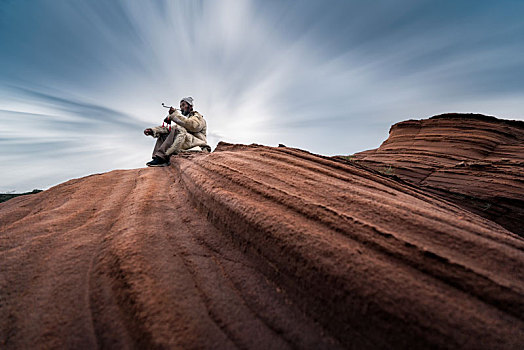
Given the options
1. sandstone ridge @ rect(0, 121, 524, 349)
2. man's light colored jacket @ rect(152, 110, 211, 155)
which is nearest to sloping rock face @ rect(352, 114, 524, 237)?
sandstone ridge @ rect(0, 121, 524, 349)

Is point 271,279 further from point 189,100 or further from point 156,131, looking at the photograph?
point 189,100

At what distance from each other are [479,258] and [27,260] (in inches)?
116

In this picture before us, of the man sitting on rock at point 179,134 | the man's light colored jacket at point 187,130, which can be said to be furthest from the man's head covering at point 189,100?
the man's light colored jacket at point 187,130

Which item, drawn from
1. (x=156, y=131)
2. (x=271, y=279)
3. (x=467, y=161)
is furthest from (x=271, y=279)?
(x=467, y=161)

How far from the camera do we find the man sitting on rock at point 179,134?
535cm

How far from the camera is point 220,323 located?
999mm

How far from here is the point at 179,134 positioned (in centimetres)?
557

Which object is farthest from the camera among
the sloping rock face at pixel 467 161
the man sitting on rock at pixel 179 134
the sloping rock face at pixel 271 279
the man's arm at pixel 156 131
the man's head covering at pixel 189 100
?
the man's head covering at pixel 189 100

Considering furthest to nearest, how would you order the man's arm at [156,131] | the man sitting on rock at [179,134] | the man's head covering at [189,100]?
the man's head covering at [189,100], the man's arm at [156,131], the man sitting on rock at [179,134]

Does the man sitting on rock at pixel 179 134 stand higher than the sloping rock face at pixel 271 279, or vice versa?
the man sitting on rock at pixel 179 134

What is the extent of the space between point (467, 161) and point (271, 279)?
22.3 ft

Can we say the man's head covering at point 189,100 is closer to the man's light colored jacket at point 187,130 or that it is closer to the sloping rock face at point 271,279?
the man's light colored jacket at point 187,130

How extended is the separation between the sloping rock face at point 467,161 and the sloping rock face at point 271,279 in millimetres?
2675

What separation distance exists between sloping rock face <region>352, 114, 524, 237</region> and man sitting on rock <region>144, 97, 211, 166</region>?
5104 mm
